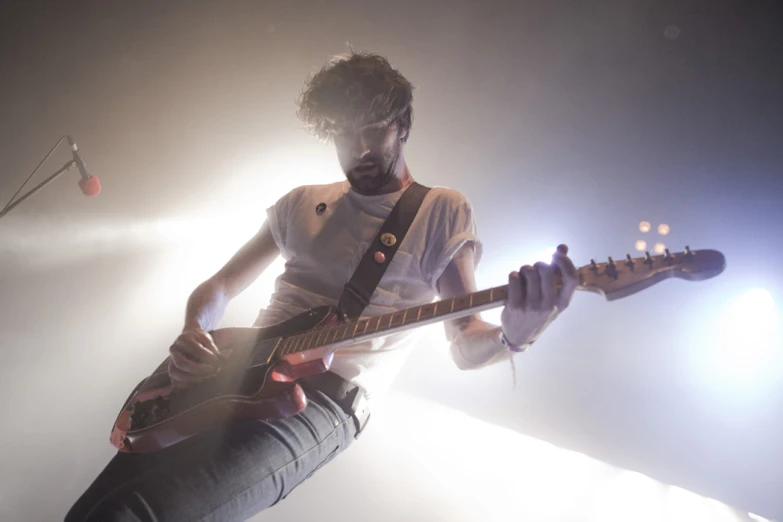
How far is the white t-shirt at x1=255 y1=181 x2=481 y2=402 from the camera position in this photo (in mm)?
1373

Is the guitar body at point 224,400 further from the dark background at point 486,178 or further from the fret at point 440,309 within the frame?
the dark background at point 486,178

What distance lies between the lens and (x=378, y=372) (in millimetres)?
1367

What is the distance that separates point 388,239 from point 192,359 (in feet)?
2.41

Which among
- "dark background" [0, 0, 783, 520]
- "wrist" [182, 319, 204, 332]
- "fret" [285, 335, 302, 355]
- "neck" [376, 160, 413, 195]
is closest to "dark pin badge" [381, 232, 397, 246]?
"neck" [376, 160, 413, 195]

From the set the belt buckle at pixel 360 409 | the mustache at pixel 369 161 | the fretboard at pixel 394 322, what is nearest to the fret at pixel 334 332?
the fretboard at pixel 394 322

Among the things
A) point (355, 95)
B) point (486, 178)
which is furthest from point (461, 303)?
point (486, 178)

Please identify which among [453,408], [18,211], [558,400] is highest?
[18,211]

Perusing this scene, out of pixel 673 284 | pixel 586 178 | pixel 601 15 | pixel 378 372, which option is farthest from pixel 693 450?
pixel 601 15

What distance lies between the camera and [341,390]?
1.24m

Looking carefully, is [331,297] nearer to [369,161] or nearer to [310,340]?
[310,340]

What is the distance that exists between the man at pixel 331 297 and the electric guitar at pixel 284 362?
0.04m

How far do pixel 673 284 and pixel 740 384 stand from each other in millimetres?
701

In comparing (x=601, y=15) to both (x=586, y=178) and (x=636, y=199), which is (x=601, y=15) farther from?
(x=636, y=199)

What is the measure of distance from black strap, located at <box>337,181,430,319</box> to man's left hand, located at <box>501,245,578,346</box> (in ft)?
1.69
